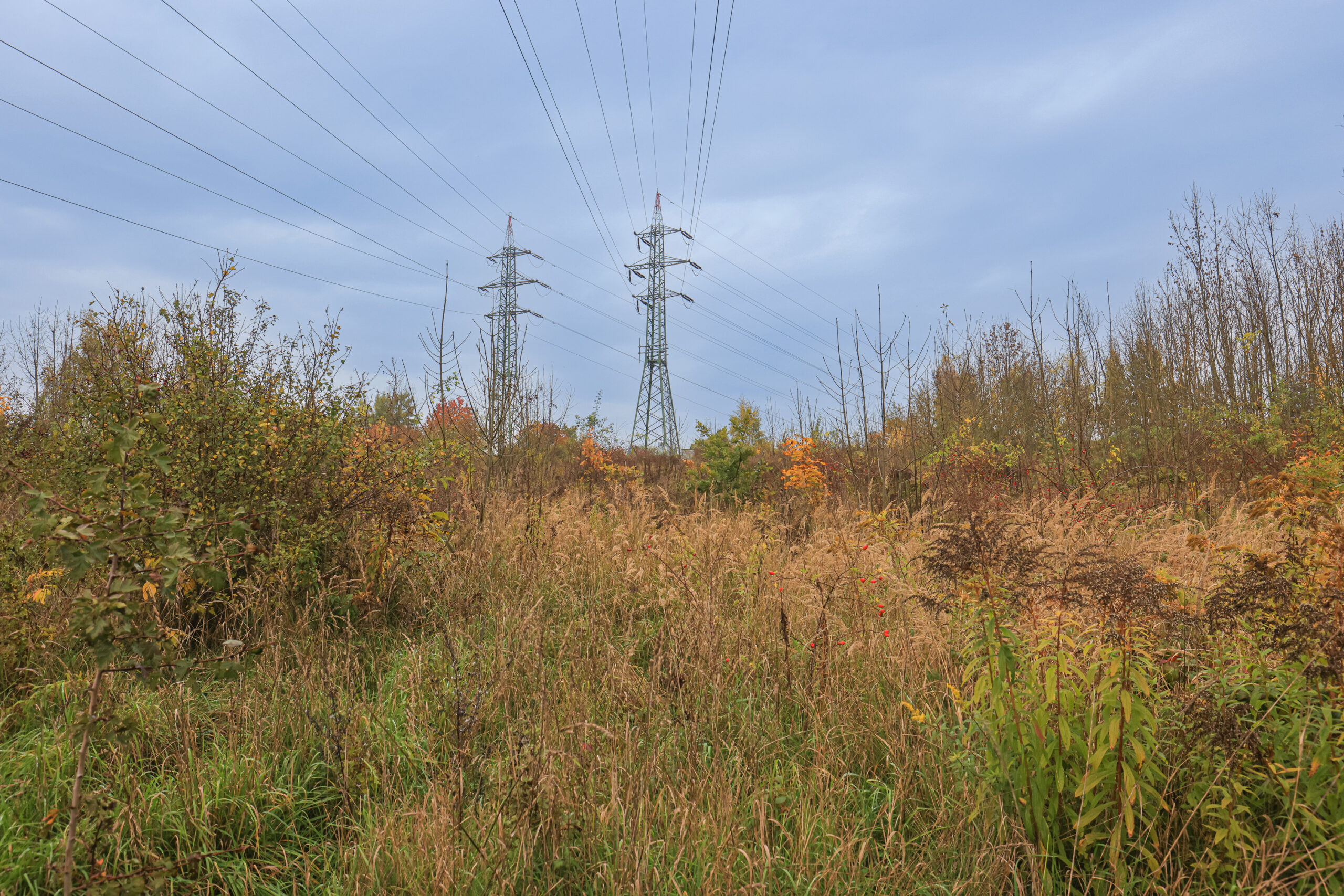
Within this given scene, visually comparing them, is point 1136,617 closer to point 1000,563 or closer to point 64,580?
point 1000,563

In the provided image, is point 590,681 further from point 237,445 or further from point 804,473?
point 804,473

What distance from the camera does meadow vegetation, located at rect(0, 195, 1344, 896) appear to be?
5.96ft

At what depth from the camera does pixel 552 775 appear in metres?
2.21

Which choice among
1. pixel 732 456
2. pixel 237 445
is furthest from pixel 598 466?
pixel 237 445

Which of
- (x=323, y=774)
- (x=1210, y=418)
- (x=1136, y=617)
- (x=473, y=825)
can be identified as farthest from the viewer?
(x=1210, y=418)

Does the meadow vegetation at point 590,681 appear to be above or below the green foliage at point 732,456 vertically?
below

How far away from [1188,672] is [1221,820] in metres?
0.64

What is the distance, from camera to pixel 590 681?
3.17 metres

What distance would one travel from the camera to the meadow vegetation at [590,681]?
5.96 ft

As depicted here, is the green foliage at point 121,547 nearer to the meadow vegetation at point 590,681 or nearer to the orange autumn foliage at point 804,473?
the meadow vegetation at point 590,681

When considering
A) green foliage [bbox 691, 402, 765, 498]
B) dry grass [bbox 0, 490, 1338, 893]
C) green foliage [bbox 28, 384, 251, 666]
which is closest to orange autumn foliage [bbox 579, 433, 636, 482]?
green foliage [bbox 691, 402, 765, 498]

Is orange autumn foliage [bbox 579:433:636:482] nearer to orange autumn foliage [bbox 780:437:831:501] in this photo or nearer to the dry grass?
orange autumn foliage [bbox 780:437:831:501]

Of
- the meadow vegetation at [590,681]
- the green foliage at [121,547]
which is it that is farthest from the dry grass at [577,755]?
the green foliage at [121,547]

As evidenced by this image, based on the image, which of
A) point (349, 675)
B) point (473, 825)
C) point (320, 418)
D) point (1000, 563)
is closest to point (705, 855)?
point (473, 825)
